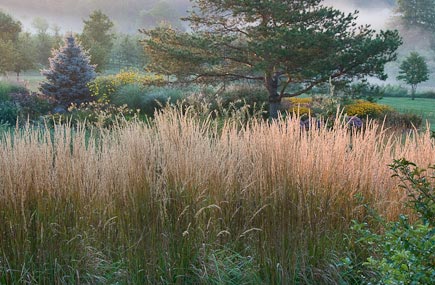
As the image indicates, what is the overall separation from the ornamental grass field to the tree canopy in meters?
9.95

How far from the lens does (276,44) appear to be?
1295 centimetres

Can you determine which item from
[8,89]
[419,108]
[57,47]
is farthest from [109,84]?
[57,47]

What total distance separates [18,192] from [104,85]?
1516 centimetres

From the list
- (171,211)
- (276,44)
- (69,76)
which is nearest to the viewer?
(171,211)

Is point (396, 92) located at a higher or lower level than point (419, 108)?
higher

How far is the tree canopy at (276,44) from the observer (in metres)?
13.3

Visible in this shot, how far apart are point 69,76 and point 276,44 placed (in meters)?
9.02

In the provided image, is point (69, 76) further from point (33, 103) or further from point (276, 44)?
point (276, 44)

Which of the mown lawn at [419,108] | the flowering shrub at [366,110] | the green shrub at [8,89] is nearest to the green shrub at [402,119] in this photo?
the flowering shrub at [366,110]

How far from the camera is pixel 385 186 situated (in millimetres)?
3691

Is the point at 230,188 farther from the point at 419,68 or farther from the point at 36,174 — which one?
the point at 419,68

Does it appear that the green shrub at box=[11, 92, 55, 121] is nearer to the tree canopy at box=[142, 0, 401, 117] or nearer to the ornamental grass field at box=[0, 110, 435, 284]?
the tree canopy at box=[142, 0, 401, 117]

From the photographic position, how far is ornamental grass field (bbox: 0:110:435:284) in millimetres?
2988

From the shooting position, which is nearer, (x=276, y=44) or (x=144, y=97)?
(x=276, y=44)
